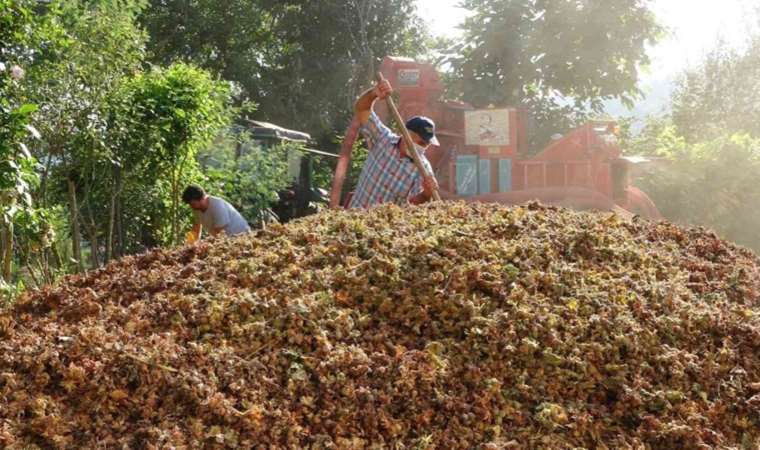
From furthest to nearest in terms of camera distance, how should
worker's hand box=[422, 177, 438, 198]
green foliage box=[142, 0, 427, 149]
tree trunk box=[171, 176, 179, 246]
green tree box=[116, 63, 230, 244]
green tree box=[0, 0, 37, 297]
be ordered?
green foliage box=[142, 0, 427, 149]
tree trunk box=[171, 176, 179, 246]
green tree box=[116, 63, 230, 244]
worker's hand box=[422, 177, 438, 198]
green tree box=[0, 0, 37, 297]

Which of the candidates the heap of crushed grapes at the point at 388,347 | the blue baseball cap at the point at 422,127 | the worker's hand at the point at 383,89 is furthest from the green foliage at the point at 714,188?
the heap of crushed grapes at the point at 388,347

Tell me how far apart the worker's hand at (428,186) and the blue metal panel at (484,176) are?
3.14 meters

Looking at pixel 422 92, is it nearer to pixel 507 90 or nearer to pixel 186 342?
pixel 507 90

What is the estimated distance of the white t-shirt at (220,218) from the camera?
6115 millimetres

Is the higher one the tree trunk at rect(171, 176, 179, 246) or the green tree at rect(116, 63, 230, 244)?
the green tree at rect(116, 63, 230, 244)

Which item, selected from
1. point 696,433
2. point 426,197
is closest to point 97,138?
point 426,197

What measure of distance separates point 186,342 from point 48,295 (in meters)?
0.78

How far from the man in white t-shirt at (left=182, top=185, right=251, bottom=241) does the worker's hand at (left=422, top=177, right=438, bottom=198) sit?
1465 millimetres

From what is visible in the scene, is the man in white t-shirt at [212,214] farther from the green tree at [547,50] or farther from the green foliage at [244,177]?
the green tree at [547,50]

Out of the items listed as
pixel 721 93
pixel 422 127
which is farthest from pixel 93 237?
pixel 721 93

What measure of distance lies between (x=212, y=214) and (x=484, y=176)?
323 cm

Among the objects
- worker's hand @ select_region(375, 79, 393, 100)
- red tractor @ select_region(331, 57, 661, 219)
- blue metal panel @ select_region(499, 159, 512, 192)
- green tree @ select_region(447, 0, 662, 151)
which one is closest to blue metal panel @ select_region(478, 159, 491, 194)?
red tractor @ select_region(331, 57, 661, 219)

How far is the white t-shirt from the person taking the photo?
20.1ft

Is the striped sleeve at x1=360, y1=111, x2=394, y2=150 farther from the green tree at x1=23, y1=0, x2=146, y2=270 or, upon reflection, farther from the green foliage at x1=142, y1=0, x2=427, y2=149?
the green foliage at x1=142, y1=0, x2=427, y2=149
